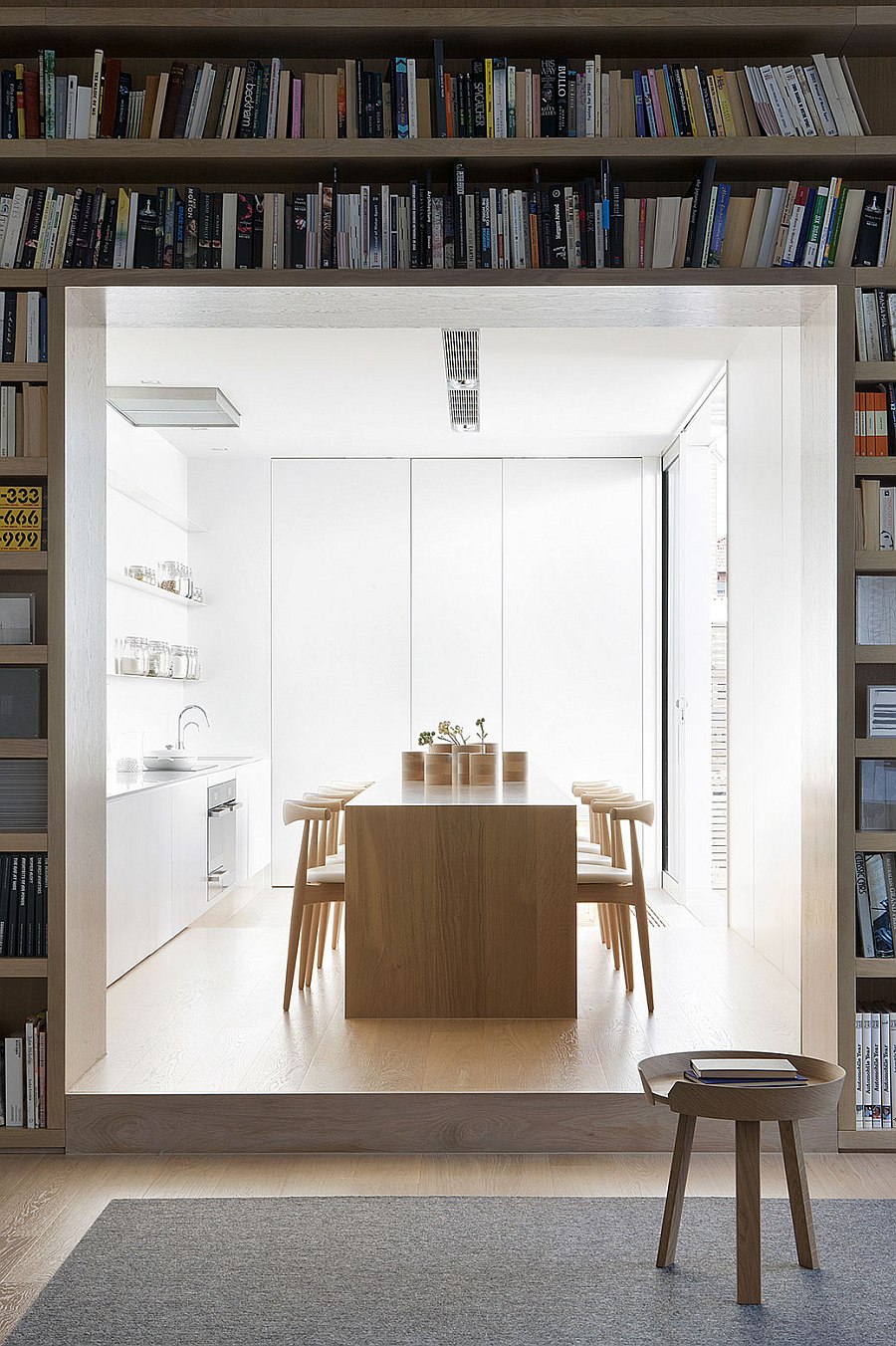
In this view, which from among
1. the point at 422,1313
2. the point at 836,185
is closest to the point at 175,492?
the point at 836,185

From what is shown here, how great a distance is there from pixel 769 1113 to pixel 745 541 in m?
4.17

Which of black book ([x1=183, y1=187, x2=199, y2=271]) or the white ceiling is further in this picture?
the white ceiling

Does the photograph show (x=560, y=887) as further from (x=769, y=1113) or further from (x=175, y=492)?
(x=175, y=492)

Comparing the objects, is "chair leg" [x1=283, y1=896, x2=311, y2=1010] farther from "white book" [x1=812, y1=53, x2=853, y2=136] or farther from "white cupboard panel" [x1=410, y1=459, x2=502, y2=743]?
"white cupboard panel" [x1=410, y1=459, x2=502, y2=743]

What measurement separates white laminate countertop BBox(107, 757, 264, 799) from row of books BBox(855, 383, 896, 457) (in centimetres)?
334

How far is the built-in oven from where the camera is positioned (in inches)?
285

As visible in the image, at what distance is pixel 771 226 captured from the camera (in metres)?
3.65

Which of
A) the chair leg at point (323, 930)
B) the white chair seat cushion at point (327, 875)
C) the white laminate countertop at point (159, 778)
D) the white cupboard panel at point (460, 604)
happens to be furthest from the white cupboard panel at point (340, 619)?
the white chair seat cushion at point (327, 875)

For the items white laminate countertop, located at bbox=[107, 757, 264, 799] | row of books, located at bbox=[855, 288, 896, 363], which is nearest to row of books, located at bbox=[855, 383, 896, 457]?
row of books, located at bbox=[855, 288, 896, 363]

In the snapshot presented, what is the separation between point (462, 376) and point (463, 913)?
3.27m

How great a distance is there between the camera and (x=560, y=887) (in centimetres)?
462

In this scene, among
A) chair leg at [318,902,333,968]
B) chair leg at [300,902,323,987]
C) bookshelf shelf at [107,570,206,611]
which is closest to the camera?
chair leg at [300,902,323,987]

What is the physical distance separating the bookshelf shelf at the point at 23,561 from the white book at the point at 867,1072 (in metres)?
2.76

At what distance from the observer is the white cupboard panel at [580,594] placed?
29.8 ft
